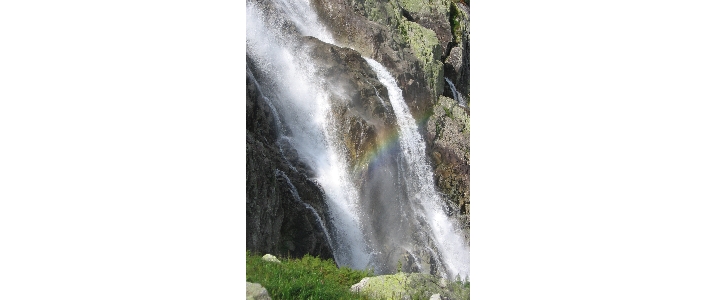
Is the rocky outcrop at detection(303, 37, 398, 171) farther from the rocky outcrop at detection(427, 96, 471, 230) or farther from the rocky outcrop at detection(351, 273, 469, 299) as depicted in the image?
the rocky outcrop at detection(351, 273, 469, 299)

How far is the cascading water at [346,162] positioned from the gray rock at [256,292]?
1.91 feet

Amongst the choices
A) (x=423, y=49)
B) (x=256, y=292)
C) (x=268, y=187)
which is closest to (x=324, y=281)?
(x=256, y=292)

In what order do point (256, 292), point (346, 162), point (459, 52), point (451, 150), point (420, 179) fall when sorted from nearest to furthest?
1. point (256, 292)
2. point (346, 162)
3. point (420, 179)
4. point (451, 150)
5. point (459, 52)

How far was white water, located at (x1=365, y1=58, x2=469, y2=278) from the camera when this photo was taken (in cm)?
670

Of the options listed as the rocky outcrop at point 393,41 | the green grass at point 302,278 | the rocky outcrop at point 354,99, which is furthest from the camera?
the rocky outcrop at point 393,41

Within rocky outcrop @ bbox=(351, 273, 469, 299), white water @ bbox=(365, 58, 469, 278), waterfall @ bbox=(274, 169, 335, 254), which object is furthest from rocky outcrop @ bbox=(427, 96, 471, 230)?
waterfall @ bbox=(274, 169, 335, 254)

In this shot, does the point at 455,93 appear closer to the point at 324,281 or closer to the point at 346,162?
the point at 346,162

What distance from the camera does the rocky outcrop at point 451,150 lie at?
269 inches

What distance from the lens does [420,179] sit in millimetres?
6746

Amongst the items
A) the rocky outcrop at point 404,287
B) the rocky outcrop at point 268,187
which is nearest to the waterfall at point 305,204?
the rocky outcrop at point 268,187

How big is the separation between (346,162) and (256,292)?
1117 millimetres

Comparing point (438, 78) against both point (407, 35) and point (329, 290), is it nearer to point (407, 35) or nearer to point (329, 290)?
point (407, 35)

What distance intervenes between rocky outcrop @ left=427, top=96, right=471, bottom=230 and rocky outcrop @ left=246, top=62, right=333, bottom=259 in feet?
3.72

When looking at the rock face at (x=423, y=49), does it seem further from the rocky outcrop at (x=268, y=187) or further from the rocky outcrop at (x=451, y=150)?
the rocky outcrop at (x=268, y=187)
